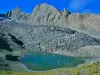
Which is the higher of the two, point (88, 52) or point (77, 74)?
point (88, 52)

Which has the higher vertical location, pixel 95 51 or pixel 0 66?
pixel 95 51

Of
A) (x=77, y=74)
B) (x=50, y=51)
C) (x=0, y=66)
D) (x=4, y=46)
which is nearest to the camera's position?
(x=77, y=74)

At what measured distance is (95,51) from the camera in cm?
19725

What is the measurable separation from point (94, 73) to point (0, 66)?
5318 cm

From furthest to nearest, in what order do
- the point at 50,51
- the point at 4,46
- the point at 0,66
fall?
the point at 50,51 < the point at 4,46 < the point at 0,66

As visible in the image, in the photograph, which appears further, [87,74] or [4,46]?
[4,46]

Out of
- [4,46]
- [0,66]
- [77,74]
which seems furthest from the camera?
[4,46]

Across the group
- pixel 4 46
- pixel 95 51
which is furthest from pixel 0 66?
pixel 95 51

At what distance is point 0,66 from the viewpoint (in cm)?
10206

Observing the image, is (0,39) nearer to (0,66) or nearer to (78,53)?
(78,53)

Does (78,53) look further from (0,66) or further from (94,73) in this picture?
(94,73)

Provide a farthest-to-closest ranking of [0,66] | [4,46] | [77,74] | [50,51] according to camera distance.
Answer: [50,51] < [4,46] < [0,66] < [77,74]

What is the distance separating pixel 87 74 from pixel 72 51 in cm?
13920

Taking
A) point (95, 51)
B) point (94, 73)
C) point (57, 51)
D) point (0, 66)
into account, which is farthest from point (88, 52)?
point (94, 73)
